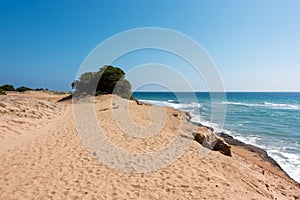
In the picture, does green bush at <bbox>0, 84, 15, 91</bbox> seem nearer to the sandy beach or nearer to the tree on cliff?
the tree on cliff

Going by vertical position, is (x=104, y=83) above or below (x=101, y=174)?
above

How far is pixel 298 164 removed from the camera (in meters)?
11.3

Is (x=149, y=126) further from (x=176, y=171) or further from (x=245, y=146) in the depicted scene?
(x=245, y=146)

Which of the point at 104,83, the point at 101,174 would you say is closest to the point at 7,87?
the point at 104,83

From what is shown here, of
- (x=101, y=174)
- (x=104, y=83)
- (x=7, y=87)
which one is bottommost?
(x=101, y=174)

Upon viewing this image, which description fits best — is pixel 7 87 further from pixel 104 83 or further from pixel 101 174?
pixel 101 174

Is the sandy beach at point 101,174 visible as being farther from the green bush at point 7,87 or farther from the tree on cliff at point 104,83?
the green bush at point 7,87

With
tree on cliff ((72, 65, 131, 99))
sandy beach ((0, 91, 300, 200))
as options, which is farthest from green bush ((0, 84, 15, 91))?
sandy beach ((0, 91, 300, 200))

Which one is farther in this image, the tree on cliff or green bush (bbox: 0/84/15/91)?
green bush (bbox: 0/84/15/91)

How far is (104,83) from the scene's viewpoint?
98.1 ft

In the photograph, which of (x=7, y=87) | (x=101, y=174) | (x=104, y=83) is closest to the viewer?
(x=101, y=174)

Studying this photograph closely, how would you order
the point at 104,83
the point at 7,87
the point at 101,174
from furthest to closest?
1. the point at 7,87
2. the point at 104,83
3. the point at 101,174

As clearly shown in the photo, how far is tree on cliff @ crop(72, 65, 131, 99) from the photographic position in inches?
1138

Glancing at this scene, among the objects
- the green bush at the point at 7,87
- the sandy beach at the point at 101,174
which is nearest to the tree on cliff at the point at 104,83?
the green bush at the point at 7,87
